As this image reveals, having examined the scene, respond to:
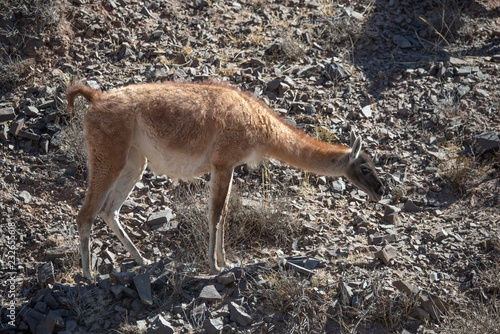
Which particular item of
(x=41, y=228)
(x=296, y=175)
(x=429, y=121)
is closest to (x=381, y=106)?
(x=429, y=121)

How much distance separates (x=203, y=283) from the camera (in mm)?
7199

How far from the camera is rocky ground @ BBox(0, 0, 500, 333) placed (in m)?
6.74

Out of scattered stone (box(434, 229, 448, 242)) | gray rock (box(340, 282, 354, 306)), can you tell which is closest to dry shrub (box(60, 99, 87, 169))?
gray rock (box(340, 282, 354, 306))

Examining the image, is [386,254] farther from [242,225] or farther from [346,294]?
[242,225]

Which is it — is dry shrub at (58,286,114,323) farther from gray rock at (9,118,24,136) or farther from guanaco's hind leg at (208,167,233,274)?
gray rock at (9,118,24,136)

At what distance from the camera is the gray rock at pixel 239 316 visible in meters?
6.51

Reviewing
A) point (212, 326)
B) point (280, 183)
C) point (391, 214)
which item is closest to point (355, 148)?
point (391, 214)

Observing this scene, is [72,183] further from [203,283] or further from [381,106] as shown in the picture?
[381,106]

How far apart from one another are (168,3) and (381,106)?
5.56 meters

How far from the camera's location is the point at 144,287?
6805mm

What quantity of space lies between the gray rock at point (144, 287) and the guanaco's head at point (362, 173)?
130 inches

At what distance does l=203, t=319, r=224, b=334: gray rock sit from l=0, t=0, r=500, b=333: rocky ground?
1.1 inches

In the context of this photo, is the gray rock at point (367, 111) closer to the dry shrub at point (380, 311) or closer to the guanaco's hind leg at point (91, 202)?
the dry shrub at point (380, 311)

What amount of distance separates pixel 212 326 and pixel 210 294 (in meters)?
0.57
